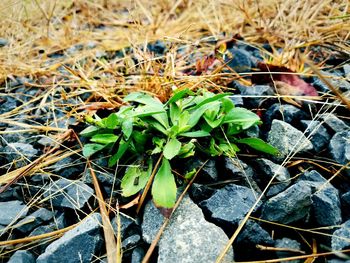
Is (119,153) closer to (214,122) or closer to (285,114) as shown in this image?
(214,122)

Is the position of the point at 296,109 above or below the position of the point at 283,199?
above

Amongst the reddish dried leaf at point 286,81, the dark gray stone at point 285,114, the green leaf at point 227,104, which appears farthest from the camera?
the reddish dried leaf at point 286,81

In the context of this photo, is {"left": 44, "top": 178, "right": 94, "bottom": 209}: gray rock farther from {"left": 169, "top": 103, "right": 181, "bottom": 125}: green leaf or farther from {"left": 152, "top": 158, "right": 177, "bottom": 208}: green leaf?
{"left": 169, "top": 103, "right": 181, "bottom": 125}: green leaf

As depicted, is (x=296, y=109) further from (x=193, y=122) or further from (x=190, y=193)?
(x=190, y=193)

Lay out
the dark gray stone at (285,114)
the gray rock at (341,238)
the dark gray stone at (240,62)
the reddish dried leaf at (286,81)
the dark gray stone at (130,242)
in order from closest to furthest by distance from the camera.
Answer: the gray rock at (341,238)
the dark gray stone at (130,242)
the dark gray stone at (285,114)
the reddish dried leaf at (286,81)
the dark gray stone at (240,62)

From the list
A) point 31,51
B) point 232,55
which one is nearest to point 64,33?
point 31,51

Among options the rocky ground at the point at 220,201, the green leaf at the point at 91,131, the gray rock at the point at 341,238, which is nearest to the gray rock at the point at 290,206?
the rocky ground at the point at 220,201

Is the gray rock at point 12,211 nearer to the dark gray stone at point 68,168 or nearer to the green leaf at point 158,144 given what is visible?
the dark gray stone at point 68,168

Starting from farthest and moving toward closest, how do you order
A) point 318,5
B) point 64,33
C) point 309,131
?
point 64,33
point 318,5
point 309,131

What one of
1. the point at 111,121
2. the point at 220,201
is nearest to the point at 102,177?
the point at 111,121
